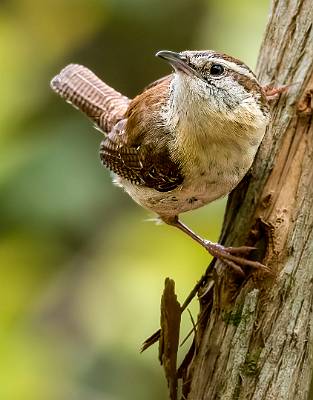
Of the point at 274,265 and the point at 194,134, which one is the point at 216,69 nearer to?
the point at 194,134

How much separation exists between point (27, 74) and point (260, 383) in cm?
215

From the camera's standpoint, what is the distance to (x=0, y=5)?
13.6 ft

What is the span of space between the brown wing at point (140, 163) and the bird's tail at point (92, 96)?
0.50ft

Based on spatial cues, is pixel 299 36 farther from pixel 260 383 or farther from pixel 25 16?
pixel 25 16

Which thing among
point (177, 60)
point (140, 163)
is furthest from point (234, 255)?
point (177, 60)

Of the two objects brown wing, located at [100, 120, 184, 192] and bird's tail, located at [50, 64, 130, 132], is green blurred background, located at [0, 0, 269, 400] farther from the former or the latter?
brown wing, located at [100, 120, 184, 192]

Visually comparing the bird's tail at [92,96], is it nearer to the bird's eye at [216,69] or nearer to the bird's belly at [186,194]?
the bird's belly at [186,194]

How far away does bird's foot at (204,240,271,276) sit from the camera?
2570 millimetres

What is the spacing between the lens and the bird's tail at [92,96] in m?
3.27

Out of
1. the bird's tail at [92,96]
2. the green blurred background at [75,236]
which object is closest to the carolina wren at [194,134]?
the bird's tail at [92,96]

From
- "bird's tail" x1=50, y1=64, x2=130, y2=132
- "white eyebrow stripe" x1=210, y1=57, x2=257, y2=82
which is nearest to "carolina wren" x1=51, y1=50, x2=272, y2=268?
"white eyebrow stripe" x1=210, y1=57, x2=257, y2=82

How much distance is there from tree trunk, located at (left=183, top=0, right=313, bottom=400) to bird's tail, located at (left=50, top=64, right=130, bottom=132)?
0.67 m

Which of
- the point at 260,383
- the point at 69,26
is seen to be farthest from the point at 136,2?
the point at 260,383

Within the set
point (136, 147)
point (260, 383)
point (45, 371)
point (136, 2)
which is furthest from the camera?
point (136, 2)
